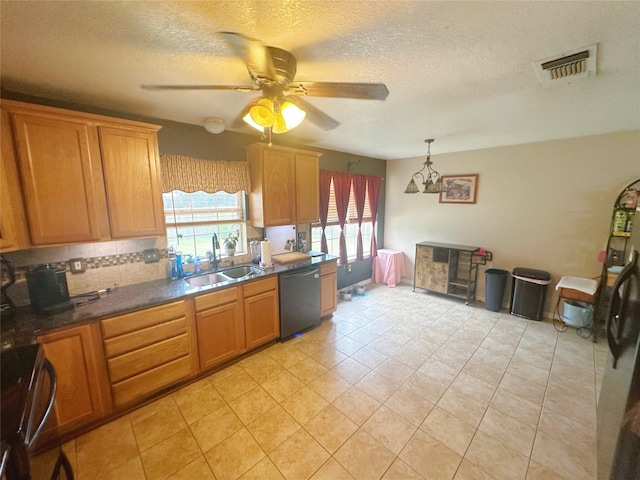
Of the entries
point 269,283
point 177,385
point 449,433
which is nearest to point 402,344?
point 449,433

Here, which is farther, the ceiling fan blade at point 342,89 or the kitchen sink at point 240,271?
the kitchen sink at point 240,271

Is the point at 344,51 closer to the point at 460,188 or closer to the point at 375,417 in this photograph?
the point at 375,417

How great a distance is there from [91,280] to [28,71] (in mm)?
1530

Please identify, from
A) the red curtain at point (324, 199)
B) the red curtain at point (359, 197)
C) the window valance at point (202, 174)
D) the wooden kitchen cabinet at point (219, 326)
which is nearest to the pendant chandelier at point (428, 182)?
the red curtain at point (359, 197)

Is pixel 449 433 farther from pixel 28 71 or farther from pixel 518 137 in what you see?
pixel 28 71

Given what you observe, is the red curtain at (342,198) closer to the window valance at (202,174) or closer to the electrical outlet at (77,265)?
the window valance at (202,174)

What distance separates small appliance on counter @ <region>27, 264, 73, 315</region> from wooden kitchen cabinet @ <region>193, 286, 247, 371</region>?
881 mm

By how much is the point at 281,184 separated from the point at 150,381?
89.5 inches

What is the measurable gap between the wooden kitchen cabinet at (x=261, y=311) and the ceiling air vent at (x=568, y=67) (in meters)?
2.67

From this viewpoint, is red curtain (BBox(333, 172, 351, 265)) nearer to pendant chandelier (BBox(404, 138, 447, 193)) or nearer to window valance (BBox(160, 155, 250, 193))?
pendant chandelier (BBox(404, 138, 447, 193))

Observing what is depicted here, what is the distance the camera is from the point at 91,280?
2.21 m

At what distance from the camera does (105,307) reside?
1917 millimetres

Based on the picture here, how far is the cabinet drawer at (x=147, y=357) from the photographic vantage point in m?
1.93

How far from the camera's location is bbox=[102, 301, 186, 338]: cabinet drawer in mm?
1860
